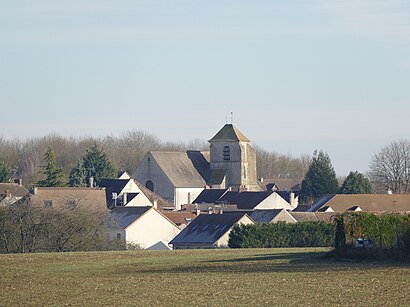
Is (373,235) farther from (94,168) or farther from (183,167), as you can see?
(183,167)

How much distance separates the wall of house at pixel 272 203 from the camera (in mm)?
93438

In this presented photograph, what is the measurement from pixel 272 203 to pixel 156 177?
21.9 metres

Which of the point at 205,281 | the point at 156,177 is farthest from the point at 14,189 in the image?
the point at 205,281

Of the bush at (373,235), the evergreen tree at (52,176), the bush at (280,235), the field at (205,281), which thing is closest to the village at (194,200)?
the bush at (280,235)

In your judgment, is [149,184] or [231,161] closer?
[149,184]

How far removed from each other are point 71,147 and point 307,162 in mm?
48290

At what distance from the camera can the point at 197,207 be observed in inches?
3949

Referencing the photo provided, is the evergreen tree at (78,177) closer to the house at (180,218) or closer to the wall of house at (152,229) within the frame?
the house at (180,218)

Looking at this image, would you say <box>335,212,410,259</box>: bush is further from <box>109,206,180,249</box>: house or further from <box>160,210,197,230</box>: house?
<box>160,210,197,230</box>: house

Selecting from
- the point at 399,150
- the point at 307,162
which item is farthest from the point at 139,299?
the point at 307,162

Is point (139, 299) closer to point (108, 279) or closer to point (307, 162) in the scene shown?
point (108, 279)

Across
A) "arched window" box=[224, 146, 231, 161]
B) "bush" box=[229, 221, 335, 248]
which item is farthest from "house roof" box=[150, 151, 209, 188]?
"bush" box=[229, 221, 335, 248]

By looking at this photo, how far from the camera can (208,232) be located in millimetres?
67062

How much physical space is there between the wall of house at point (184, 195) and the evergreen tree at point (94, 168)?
288 inches
